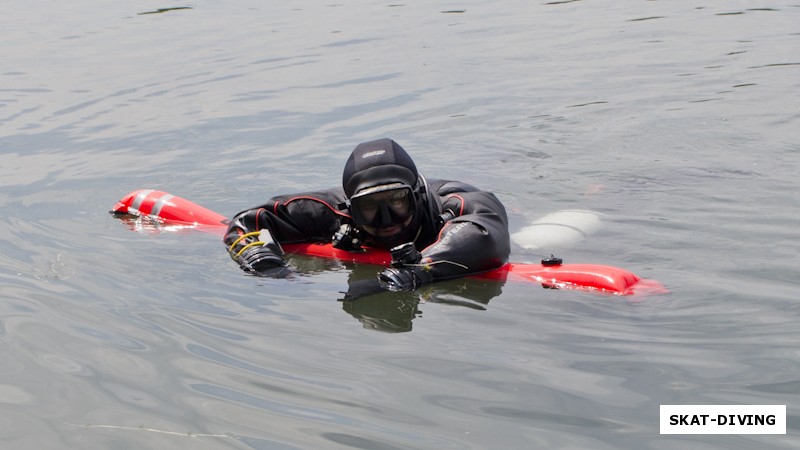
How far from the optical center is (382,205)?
230 inches

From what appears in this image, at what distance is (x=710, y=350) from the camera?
175 inches

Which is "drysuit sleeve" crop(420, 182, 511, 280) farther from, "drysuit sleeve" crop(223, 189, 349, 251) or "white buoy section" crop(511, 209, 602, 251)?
"drysuit sleeve" crop(223, 189, 349, 251)

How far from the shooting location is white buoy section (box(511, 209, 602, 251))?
6.71m

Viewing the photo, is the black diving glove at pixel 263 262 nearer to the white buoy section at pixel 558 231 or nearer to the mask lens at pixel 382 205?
the mask lens at pixel 382 205

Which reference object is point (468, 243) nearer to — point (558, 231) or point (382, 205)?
point (382, 205)

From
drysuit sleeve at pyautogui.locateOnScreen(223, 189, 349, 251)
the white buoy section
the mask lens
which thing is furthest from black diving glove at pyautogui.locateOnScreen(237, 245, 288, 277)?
the white buoy section

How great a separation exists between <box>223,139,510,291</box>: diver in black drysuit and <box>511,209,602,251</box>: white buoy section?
534 millimetres

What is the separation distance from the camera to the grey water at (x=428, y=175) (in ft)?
13.0

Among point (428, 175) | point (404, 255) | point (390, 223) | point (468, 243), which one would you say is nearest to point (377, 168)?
point (390, 223)

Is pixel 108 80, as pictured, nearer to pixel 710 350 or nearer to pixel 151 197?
pixel 151 197

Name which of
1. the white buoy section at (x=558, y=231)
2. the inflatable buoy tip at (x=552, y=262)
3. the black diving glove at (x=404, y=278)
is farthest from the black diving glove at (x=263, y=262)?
the white buoy section at (x=558, y=231)

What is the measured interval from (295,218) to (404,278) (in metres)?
1.24

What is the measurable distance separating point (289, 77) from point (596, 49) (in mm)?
3957

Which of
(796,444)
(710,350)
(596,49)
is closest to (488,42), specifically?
(596,49)
